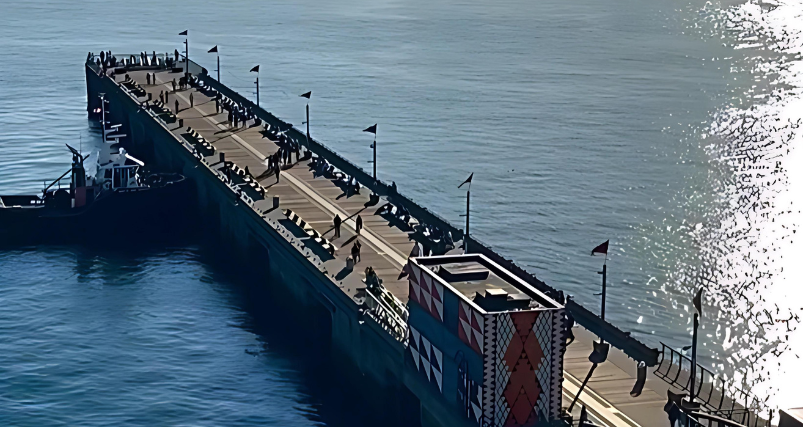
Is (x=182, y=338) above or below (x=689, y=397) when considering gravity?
below

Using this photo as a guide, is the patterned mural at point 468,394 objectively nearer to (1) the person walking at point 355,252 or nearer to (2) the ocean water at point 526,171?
(2) the ocean water at point 526,171

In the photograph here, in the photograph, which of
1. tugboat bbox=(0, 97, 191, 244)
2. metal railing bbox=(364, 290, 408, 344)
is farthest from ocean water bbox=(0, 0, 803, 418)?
metal railing bbox=(364, 290, 408, 344)

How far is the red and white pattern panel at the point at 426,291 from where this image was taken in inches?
1841

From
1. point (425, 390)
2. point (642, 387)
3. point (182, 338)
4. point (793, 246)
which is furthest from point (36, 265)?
point (793, 246)

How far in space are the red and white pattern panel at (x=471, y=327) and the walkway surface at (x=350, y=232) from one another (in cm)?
553

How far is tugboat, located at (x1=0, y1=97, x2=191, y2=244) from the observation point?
87188mm

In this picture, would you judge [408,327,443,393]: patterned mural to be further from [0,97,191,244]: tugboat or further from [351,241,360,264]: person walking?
[0,97,191,244]: tugboat

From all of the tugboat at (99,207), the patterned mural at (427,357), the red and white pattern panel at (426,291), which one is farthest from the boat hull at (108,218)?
the red and white pattern panel at (426,291)

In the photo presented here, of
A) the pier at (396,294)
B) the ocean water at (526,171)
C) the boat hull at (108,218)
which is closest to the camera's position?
the pier at (396,294)

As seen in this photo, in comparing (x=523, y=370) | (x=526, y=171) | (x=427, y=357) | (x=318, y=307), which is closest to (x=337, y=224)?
(x=318, y=307)

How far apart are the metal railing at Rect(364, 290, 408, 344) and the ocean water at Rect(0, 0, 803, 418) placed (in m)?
6.27

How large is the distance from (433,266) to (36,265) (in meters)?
43.2

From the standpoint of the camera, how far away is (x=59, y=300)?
2943 inches

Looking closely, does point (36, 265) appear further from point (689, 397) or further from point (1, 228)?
point (689, 397)
